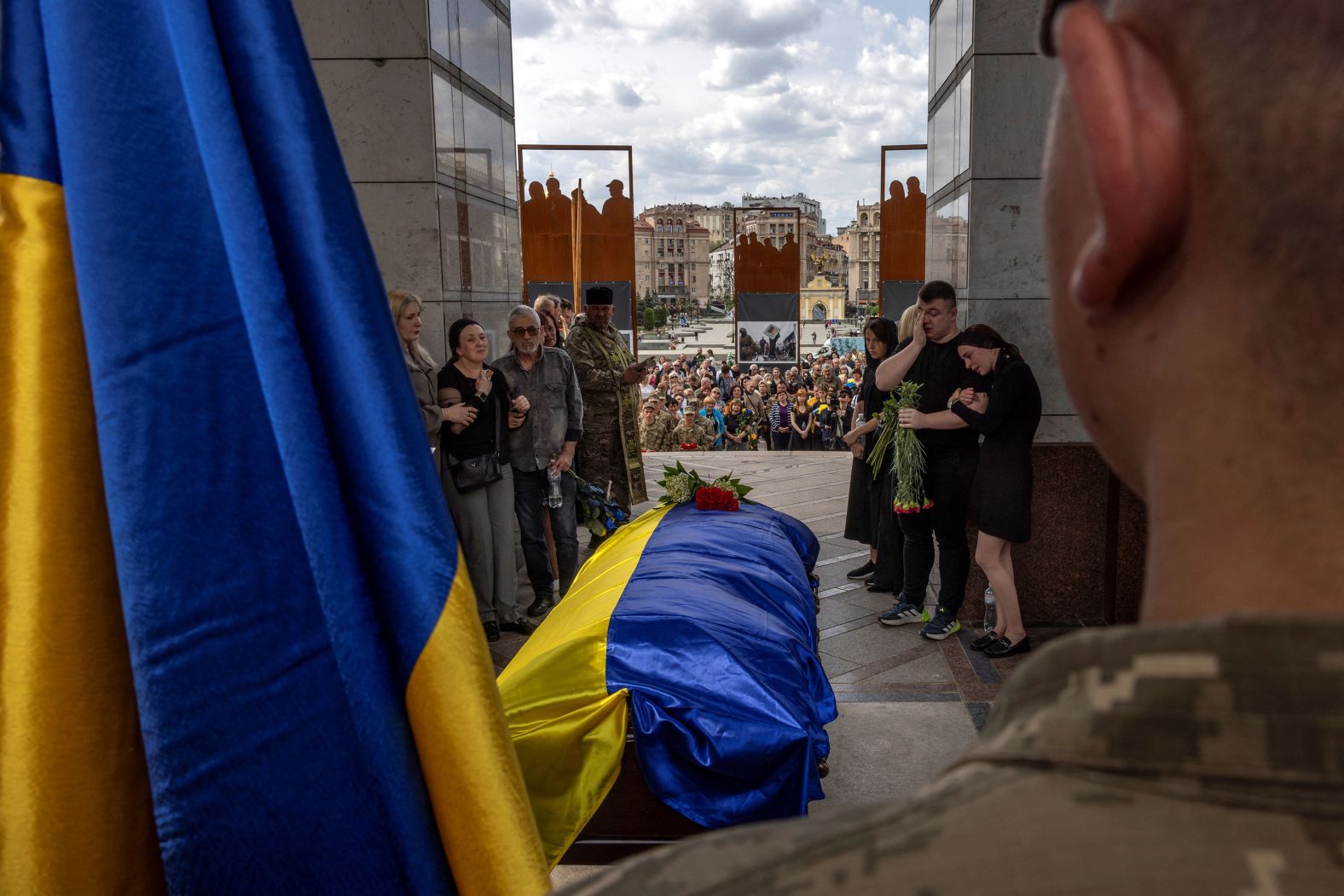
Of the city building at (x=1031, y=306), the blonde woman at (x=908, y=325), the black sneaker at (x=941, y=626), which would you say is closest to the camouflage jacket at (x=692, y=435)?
the blonde woman at (x=908, y=325)

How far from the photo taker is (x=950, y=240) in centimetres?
617

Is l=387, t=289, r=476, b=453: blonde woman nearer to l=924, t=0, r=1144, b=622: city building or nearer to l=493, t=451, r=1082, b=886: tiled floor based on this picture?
l=493, t=451, r=1082, b=886: tiled floor

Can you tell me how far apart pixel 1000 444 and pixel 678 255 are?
113 m

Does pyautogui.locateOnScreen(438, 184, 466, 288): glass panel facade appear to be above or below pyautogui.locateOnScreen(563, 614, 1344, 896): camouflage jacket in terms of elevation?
above

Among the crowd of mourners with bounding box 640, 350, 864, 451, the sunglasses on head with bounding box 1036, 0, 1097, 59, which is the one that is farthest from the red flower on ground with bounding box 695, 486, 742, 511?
the crowd of mourners with bounding box 640, 350, 864, 451

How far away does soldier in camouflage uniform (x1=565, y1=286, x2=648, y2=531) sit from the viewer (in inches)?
277

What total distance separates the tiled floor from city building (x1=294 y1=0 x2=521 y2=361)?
2175 millimetres

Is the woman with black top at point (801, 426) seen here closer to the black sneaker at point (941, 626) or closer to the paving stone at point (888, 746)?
the black sneaker at point (941, 626)

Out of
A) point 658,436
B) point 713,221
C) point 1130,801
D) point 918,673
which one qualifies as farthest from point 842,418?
point 713,221

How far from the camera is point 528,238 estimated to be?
48.9 ft

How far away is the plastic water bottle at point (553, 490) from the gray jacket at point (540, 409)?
8 cm

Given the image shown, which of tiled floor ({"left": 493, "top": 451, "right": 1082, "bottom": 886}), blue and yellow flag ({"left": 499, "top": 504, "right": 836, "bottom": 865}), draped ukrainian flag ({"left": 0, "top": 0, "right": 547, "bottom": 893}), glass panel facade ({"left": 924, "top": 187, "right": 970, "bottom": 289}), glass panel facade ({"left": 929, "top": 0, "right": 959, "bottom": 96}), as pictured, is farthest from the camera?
glass panel facade ({"left": 929, "top": 0, "right": 959, "bottom": 96})

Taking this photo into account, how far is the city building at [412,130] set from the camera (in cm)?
543

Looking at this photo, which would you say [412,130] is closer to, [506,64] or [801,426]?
[506,64]
